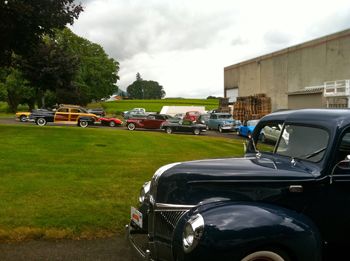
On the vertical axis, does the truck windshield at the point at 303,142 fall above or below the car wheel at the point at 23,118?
above

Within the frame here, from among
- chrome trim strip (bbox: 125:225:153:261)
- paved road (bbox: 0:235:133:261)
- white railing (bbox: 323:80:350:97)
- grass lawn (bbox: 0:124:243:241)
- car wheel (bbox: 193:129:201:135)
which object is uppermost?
white railing (bbox: 323:80:350:97)

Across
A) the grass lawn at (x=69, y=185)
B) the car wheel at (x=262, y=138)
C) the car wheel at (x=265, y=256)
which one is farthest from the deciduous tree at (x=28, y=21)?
the car wheel at (x=265, y=256)

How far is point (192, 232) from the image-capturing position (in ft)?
14.2

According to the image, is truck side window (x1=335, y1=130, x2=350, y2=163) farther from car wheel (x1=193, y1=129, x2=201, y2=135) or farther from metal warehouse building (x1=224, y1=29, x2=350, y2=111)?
car wheel (x1=193, y1=129, x2=201, y2=135)

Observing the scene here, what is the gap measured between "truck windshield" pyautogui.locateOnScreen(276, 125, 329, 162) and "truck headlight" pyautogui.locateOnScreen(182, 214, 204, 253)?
158 cm

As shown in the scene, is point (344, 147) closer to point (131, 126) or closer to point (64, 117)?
point (131, 126)

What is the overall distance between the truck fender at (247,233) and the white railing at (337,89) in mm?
32384

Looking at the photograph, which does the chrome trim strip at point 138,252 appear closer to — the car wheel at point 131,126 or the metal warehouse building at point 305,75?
the metal warehouse building at point 305,75

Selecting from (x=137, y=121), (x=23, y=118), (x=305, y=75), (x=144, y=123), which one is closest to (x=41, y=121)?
(x=23, y=118)

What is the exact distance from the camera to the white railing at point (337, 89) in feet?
115

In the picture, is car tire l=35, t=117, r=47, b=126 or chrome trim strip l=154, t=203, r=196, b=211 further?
car tire l=35, t=117, r=47, b=126

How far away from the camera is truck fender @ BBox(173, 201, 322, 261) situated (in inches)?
167

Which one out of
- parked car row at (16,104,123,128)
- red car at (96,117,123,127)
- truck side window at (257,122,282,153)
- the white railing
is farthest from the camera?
red car at (96,117,123,127)

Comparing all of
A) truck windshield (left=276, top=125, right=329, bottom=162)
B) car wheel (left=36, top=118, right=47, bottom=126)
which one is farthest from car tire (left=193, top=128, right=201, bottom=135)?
truck windshield (left=276, top=125, right=329, bottom=162)
